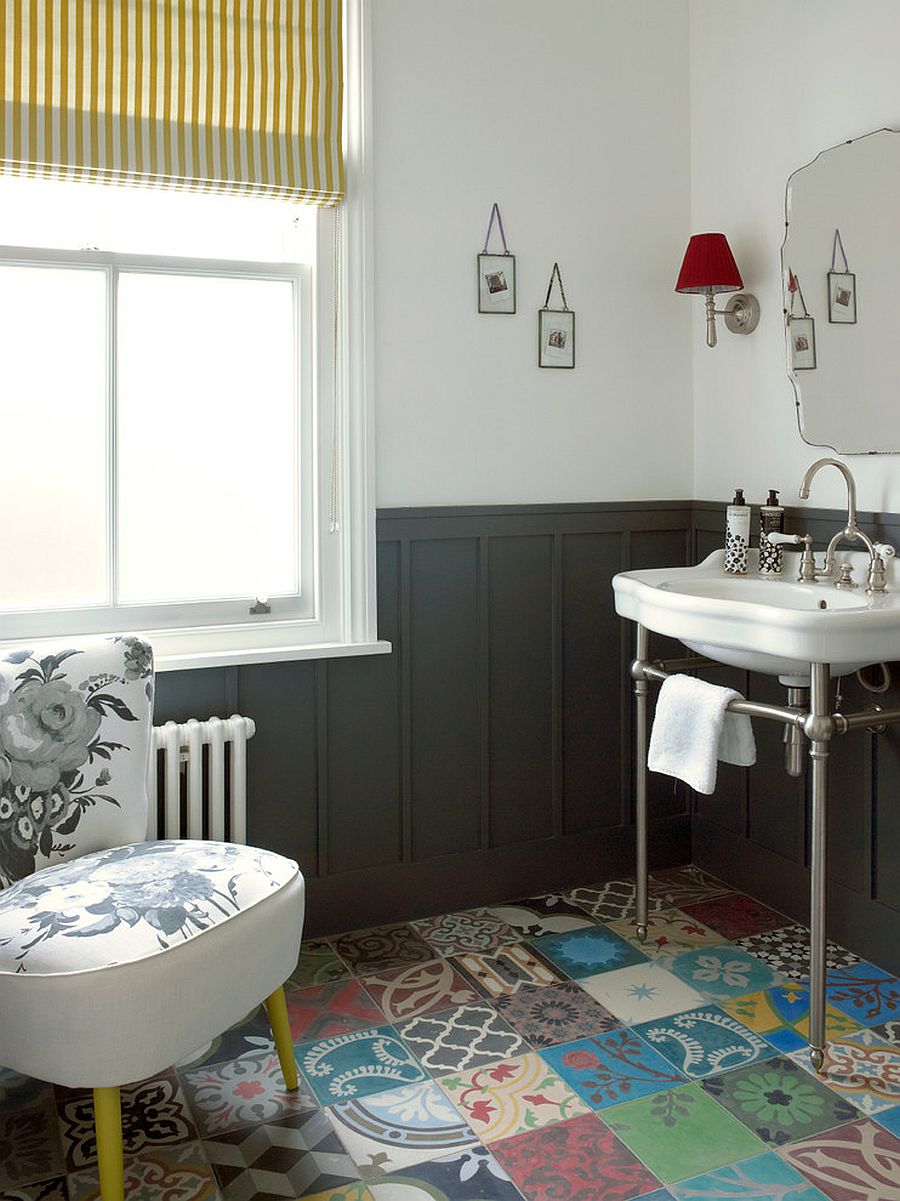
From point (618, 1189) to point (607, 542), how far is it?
1.73 m

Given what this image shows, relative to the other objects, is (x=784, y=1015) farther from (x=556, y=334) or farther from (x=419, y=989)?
(x=556, y=334)

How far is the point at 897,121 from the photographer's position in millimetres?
2457

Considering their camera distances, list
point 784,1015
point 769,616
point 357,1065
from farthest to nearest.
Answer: point 784,1015
point 357,1065
point 769,616

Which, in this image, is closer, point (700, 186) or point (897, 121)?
point (897, 121)

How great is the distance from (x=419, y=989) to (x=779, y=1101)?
835 millimetres

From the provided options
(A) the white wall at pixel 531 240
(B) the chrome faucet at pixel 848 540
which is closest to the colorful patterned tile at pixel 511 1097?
(B) the chrome faucet at pixel 848 540

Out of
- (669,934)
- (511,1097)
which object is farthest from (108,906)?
(669,934)

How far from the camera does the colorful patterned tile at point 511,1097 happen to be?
80.4 inches

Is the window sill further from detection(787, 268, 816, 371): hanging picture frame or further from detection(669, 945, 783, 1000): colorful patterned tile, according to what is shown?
detection(787, 268, 816, 371): hanging picture frame

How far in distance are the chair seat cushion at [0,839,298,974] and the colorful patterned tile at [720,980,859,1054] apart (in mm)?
1072

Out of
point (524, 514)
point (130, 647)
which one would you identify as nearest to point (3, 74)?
point (130, 647)

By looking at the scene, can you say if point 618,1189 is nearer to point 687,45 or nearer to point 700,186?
Answer: point 700,186

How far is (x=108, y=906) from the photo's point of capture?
1837 mm

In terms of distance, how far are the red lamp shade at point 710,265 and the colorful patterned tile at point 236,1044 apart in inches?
80.2
